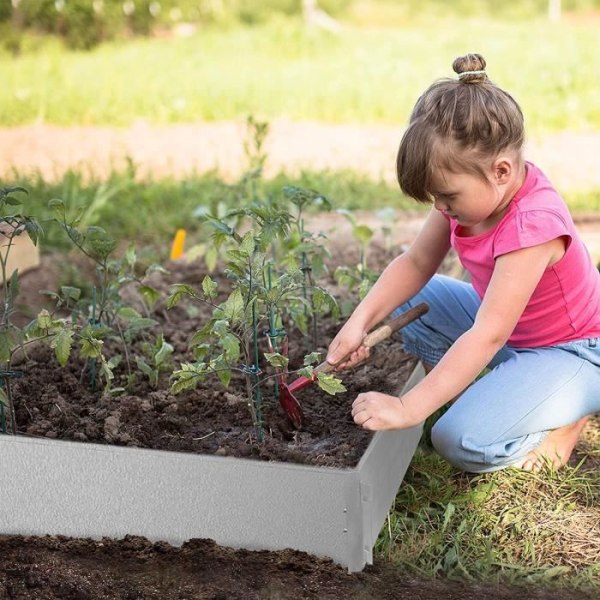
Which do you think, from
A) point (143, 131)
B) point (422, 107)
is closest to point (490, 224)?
point (422, 107)

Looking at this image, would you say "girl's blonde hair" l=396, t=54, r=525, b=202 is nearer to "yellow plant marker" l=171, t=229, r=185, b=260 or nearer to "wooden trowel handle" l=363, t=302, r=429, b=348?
"wooden trowel handle" l=363, t=302, r=429, b=348

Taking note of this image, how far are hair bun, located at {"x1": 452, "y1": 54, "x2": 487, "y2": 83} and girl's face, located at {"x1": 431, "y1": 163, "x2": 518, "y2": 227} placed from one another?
0.72ft

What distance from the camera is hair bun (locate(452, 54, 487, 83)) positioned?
2375 mm

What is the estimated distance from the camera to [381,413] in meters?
2.23

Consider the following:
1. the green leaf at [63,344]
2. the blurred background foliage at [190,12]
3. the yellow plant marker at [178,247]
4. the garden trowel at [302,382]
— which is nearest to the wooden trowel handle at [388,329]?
the garden trowel at [302,382]

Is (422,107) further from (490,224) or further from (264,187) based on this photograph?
(264,187)

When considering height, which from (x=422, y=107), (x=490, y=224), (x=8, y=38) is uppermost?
(x=422, y=107)

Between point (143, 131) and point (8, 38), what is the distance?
444 centimetres

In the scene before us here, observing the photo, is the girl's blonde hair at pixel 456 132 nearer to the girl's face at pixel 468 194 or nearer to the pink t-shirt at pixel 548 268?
the girl's face at pixel 468 194

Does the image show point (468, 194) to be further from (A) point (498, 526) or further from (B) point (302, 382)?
(A) point (498, 526)

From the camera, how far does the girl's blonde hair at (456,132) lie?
90.0 inches

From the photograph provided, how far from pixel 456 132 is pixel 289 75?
22.1 feet

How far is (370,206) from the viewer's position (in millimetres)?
4930

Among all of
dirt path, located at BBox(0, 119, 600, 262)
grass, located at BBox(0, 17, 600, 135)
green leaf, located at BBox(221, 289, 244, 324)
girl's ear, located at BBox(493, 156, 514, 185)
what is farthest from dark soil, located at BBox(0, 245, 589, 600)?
grass, located at BBox(0, 17, 600, 135)
